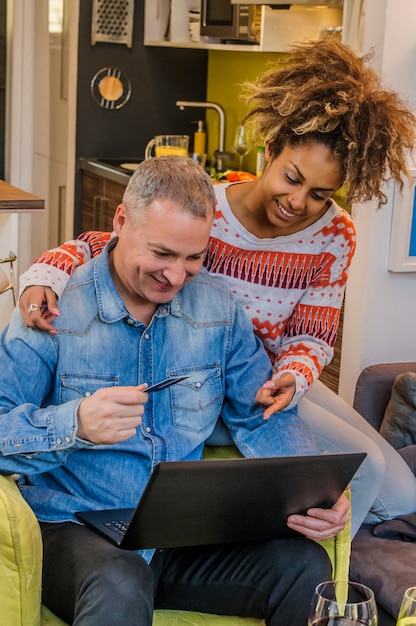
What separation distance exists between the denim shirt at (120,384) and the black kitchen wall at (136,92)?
3139mm

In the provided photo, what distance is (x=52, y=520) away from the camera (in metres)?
1.92

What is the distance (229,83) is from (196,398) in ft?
11.0

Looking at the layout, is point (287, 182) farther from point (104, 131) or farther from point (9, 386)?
point (104, 131)

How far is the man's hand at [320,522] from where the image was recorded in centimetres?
188

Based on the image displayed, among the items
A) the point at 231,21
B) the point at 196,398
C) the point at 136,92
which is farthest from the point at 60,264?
the point at 136,92

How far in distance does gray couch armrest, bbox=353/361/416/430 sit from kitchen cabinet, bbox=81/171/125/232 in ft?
6.45

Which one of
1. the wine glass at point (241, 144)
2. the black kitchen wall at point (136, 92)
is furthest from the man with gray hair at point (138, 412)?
the black kitchen wall at point (136, 92)

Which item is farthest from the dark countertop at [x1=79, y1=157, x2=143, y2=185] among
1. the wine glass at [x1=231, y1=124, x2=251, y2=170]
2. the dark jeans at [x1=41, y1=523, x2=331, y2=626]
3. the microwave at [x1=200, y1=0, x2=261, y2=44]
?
the dark jeans at [x1=41, y1=523, x2=331, y2=626]

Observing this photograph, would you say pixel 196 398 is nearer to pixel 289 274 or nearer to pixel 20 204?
pixel 289 274

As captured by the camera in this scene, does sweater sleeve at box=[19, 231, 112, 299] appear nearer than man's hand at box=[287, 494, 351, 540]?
No

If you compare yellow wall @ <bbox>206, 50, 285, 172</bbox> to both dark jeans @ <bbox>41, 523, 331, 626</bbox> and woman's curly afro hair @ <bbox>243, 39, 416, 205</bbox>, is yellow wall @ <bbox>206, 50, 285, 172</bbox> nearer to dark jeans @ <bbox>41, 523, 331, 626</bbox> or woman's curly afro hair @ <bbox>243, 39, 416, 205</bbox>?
woman's curly afro hair @ <bbox>243, 39, 416, 205</bbox>

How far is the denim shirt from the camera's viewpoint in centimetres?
184

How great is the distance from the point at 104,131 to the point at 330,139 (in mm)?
3192

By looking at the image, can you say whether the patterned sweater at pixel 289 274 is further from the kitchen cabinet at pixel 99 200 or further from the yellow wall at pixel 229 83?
the yellow wall at pixel 229 83
